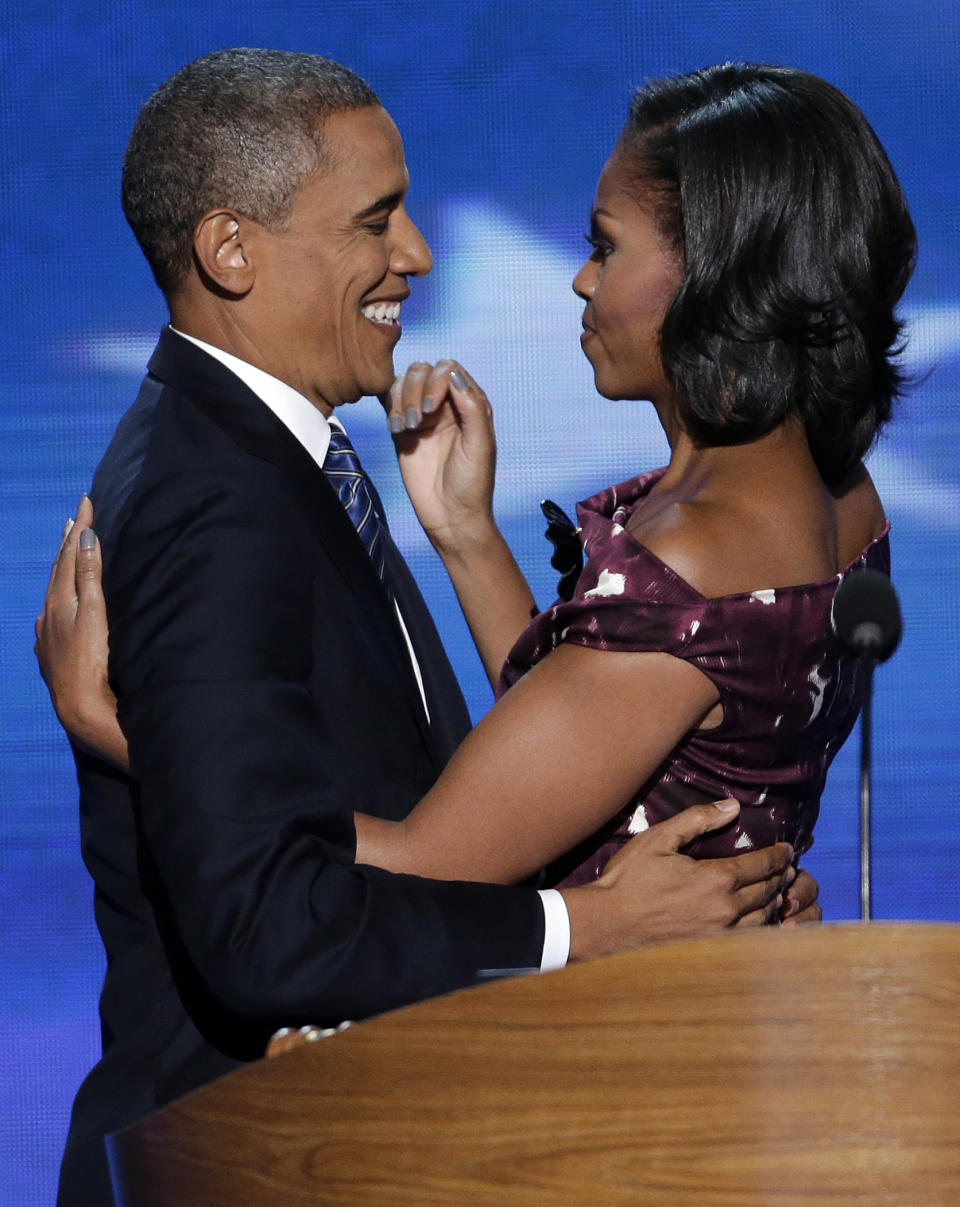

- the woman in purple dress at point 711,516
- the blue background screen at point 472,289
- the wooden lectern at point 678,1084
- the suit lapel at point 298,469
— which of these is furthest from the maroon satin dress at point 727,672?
the blue background screen at point 472,289

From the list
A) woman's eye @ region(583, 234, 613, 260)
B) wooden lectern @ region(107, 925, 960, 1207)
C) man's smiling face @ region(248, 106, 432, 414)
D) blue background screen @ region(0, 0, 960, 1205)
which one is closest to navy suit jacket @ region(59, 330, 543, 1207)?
man's smiling face @ region(248, 106, 432, 414)

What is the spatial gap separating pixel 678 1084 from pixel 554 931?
0.58 metres

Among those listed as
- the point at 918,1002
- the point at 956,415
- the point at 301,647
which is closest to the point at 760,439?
the point at 301,647

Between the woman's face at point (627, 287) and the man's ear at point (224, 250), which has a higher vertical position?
the man's ear at point (224, 250)

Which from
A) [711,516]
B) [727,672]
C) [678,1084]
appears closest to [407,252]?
[711,516]

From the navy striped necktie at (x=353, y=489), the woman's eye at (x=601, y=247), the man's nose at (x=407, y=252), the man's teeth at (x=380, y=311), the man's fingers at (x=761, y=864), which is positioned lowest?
the man's fingers at (x=761, y=864)

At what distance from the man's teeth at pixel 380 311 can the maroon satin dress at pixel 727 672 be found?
0.29 metres

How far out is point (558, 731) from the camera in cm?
134

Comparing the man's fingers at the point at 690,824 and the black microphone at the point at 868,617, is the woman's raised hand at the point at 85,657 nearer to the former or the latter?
the man's fingers at the point at 690,824

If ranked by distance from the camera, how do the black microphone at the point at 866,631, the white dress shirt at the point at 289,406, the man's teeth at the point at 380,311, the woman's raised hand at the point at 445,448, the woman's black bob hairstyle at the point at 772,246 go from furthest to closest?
the woman's raised hand at the point at 445,448, the man's teeth at the point at 380,311, the white dress shirt at the point at 289,406, the woman's black bob hairstyle at the point at 772,246, the black microphone at the point at 866,631

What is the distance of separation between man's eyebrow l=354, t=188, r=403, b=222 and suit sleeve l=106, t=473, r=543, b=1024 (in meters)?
0.35

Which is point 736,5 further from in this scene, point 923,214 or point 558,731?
point 558,731

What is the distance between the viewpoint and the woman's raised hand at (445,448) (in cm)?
189

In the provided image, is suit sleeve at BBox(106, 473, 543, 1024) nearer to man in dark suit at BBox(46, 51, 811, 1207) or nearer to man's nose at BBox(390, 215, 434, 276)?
man in dark suit at BBox(46, 51, 811, 1207)
